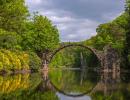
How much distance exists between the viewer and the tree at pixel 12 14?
57.9 metres

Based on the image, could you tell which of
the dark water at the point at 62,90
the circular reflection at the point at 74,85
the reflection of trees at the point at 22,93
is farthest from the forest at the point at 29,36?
the reflection of trees at the point at 22,93

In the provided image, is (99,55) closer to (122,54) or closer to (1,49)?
A: (122,54)

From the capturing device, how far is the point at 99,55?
88.2 m

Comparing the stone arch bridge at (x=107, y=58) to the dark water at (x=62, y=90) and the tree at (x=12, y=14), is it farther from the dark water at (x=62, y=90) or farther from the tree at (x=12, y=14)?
the dark water at (x=62, y=90)

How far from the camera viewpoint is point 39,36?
91375mm

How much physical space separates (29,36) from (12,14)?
25.8 meters

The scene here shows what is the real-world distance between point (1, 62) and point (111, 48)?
114 feet

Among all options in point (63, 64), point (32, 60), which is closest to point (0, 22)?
point (32, 60)

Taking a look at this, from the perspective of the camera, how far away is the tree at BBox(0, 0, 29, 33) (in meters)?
57.9

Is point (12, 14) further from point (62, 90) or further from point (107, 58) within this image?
point (62, 90)

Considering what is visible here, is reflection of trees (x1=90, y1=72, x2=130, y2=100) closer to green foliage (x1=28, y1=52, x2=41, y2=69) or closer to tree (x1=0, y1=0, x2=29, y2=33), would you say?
tree (x1=0, y1=0, x2=29, y2=33)

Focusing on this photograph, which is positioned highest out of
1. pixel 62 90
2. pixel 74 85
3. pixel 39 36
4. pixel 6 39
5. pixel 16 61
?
pixel 39 36

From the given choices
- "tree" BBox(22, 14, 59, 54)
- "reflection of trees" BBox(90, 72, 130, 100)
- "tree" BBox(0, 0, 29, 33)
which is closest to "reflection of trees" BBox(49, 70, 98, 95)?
"reflection of trees" BBox(90, 72, 130, 100)

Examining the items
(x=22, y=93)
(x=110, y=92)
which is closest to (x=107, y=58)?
(x=110, y=92)
